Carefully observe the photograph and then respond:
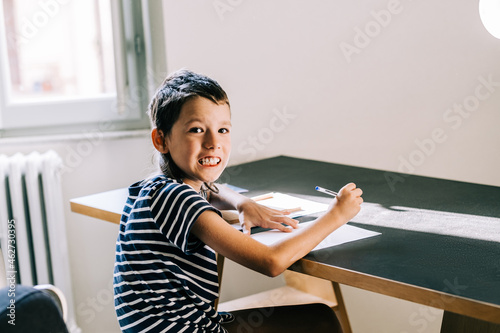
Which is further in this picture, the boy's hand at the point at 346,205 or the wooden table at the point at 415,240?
the boy's hand at the point at 346,205

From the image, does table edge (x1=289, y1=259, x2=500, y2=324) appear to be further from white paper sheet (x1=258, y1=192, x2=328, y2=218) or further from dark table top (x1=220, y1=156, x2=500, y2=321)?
white paper sheet (x1=258, y1=192, x2=328, y2=218)

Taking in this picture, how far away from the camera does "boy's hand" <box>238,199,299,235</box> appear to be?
4.13 ft

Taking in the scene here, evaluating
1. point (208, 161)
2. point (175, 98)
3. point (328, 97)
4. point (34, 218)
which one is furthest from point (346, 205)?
point (34, 218)

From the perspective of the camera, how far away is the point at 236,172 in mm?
1952

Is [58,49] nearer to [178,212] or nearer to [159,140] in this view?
[159,140]

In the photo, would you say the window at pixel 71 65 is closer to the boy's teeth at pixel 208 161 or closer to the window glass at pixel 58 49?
the window glass at pixel 58 49

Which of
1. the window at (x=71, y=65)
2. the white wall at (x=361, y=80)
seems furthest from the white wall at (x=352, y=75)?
the window at (x=71, y=65)

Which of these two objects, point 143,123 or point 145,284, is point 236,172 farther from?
point 145,284

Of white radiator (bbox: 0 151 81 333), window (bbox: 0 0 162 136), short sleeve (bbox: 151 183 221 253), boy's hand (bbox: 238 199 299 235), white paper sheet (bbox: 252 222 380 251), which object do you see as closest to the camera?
short sleeve (bbox: 151 183 221 253)

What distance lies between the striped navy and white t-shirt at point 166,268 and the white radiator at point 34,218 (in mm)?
1028

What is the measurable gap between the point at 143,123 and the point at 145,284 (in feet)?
3.98

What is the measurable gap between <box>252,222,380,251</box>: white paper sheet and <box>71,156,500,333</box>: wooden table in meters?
0.02

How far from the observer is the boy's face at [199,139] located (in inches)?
46.8

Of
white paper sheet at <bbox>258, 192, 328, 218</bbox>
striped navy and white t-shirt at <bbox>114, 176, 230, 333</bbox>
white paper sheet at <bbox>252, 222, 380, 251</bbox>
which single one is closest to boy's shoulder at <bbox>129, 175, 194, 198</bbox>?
striped navy and white t-shirt at <bbox>114, 176, 230, 333</bbox>
